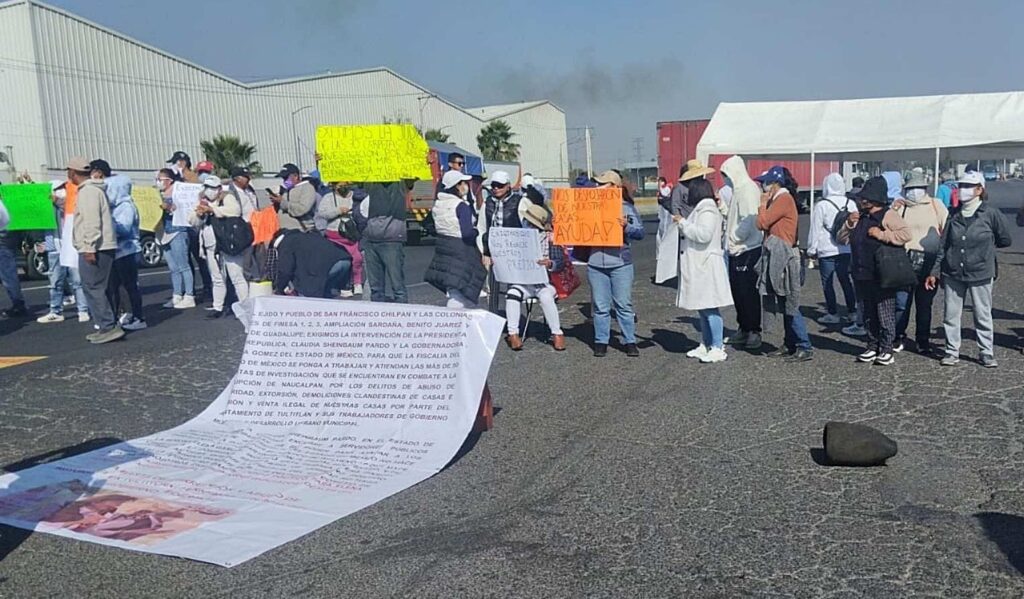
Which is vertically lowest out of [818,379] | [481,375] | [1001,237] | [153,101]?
[818,379]

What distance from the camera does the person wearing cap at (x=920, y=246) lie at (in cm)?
803

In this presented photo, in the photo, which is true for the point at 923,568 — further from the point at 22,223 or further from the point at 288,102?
the point at 288,102

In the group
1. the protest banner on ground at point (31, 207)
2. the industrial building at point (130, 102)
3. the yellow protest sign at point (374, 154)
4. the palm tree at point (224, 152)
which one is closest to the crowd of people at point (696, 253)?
the yellow protest sign at point (374, 154)

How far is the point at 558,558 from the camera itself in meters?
4.13

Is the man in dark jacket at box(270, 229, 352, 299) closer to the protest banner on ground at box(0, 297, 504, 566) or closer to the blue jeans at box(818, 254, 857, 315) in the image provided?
the protest banner on ground at box(0, 297, 504, 566)

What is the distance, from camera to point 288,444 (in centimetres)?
607

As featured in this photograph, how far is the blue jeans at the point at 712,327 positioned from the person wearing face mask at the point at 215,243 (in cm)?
523

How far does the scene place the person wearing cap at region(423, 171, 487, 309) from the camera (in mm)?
8719

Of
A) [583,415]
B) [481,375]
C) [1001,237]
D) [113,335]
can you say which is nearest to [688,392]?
[583,415]

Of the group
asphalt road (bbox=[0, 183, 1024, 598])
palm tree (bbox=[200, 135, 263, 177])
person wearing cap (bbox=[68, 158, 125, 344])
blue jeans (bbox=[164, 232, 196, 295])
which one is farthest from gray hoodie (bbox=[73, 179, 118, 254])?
palm tree (bbox=[200, 135, 263, 177])

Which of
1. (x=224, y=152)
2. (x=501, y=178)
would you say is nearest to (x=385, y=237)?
(x=501, y=178)

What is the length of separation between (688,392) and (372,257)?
13.0ft

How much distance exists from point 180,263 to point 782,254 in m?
8.30

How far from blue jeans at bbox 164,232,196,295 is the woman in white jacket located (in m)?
7.47
